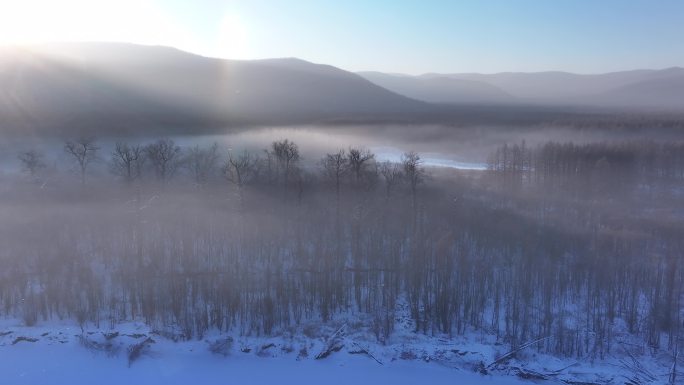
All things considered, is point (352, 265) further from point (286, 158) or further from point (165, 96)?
point (165, 96)

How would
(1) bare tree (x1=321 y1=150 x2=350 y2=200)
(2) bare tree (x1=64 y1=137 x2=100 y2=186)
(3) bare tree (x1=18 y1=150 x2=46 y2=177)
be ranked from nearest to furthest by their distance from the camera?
(1) bare tree (x1=321 y1=150 x2=350 y2=200) → (2) bare tree (x1=64 y1=137 x2=100 y2=186) → (3) bare tree (x1=18 y1=150 x2=46 y2=177)

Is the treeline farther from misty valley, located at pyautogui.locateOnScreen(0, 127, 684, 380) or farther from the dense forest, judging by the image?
the dense forest

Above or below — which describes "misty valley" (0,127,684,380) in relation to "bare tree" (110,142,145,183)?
below

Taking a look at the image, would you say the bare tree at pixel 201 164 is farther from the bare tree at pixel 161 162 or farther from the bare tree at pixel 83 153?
the bare tree at pixel 83 153

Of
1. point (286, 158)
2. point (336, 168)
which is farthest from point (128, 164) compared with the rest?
point (336, 168)

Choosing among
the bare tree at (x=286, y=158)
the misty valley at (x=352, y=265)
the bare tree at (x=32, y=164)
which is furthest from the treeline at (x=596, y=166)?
the bare tree at (x=32, y=164)

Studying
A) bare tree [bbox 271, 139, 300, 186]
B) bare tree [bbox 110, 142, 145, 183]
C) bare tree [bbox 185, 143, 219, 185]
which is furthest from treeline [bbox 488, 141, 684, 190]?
bare tree [bbox 110, 142, 145, 183]

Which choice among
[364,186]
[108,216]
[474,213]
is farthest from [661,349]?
[108,216]

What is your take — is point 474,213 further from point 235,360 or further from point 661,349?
point 235,360
